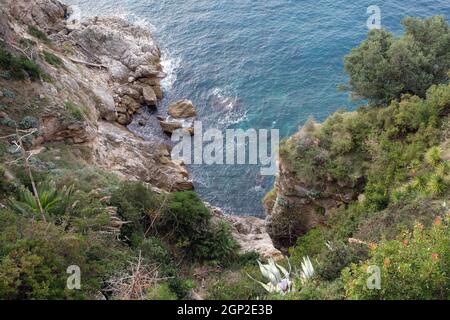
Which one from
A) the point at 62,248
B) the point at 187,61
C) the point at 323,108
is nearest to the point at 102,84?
the point at 187,61

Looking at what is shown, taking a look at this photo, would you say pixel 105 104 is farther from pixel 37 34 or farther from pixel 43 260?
pixel 43 260

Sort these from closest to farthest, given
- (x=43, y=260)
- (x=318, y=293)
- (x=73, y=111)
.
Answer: (x=43, y=260) < (x=318, y=293) < (x=73, y=111)

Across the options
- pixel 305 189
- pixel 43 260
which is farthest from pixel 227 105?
pixel 43 260

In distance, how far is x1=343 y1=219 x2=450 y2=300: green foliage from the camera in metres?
10.5

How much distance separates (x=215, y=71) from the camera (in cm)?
4172

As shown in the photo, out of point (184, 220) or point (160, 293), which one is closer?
point (160, 293)

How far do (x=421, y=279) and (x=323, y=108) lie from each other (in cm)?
2750

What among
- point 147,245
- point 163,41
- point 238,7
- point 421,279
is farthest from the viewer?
point 238,7

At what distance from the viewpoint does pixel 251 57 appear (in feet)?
139

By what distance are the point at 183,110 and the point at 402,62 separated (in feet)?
66.2

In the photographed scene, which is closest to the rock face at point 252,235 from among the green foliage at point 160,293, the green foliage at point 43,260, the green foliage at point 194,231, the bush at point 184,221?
the green foliage at point 194,231

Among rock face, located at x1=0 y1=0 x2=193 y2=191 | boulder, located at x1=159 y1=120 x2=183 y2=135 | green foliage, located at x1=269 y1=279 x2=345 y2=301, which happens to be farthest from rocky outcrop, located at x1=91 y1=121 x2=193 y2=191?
green foliage, located at x1=269 y1=279 x2=345 y2=301

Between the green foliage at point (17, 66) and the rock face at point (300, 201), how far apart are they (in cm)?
1447
